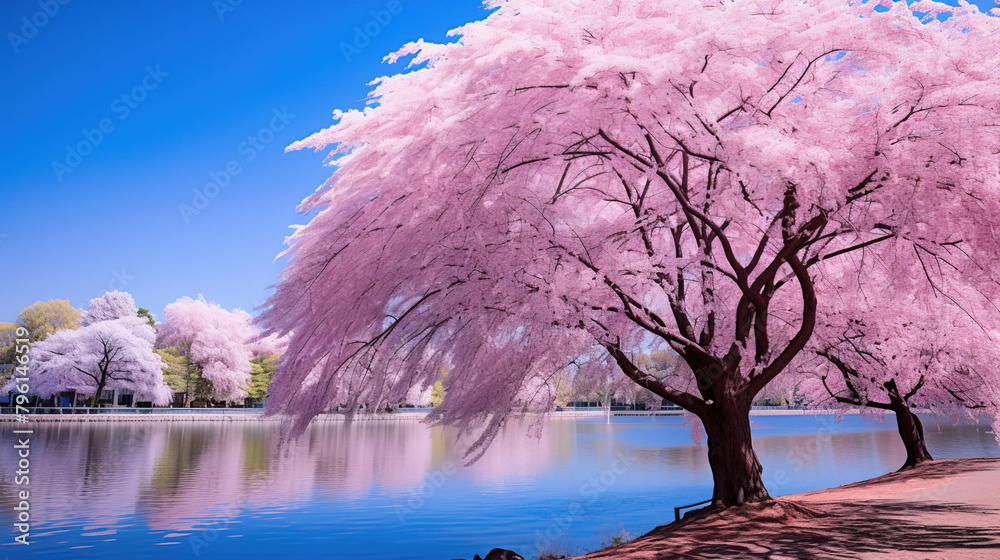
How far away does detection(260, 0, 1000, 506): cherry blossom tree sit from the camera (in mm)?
7941

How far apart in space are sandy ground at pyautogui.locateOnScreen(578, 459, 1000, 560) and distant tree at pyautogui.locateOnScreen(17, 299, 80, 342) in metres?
79.8

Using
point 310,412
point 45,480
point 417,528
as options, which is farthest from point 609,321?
point 45,480

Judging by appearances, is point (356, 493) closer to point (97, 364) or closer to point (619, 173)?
point (619, 173)

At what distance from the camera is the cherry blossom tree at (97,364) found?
5625cm

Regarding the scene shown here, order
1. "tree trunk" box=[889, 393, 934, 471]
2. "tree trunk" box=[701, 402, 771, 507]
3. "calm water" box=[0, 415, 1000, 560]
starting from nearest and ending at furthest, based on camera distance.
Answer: "tree trunk" box=[701, 402, 771, 507] < "calm water" box=[0, 415, 1000, 560] < "tree trunk" box=[889, 393, 934, 471]

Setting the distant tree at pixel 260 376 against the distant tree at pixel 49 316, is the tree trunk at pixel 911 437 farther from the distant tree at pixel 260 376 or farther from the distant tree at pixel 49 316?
the distant tree at pixel 49 316

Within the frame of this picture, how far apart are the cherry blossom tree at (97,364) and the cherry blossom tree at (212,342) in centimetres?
538

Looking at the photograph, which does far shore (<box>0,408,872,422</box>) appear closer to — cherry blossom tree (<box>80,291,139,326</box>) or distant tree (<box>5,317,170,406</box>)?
distant tree (<box>5,317,170,406</box>)

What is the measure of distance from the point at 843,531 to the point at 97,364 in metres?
61.8

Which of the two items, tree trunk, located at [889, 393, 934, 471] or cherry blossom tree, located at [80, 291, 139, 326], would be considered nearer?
tree trunk, located at [889, 393, 934, 471]

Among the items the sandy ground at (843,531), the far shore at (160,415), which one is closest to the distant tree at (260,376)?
the far shore at (160,415)

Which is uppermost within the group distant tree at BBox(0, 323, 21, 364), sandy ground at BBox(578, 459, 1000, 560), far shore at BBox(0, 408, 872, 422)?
distant tree at BBox(0, 323, 21, 364)

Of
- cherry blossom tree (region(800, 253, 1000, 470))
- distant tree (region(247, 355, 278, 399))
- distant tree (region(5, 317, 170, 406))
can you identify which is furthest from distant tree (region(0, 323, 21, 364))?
cherry blossom tree (region(800, 253, 1000, 470))

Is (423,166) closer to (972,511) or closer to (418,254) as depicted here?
(418,254)
